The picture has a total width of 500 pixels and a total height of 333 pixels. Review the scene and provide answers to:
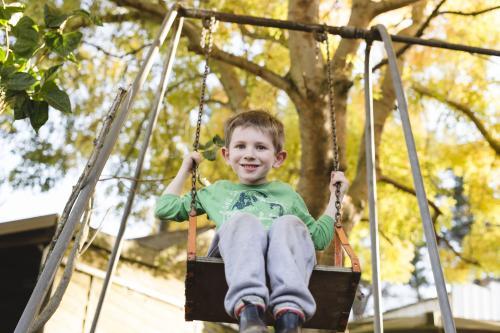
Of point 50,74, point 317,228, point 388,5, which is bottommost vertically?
point 317,228

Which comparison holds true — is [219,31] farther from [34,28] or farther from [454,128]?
[34,28]

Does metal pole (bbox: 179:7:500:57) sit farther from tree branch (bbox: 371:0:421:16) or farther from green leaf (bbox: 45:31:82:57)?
tree branch (bbox: 371:0:421:16)

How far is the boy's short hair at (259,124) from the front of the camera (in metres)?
2.56

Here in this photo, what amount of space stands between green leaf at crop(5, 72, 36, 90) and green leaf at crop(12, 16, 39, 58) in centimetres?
13

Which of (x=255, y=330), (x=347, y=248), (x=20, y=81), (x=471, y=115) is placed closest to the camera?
(x=255, y=330)

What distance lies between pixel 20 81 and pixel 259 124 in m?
0.96

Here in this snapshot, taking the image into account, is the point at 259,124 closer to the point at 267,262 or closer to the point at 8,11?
the point at 267,262

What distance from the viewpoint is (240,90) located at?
750 cm

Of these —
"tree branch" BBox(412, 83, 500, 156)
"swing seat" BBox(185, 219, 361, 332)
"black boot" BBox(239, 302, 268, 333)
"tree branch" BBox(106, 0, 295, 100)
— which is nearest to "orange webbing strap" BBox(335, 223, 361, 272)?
"swing seat" BBox(185, 219, 361, 332)

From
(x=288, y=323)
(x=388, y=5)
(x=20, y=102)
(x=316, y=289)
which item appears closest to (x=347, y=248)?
(x=316, y=289)

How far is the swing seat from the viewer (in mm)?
2188

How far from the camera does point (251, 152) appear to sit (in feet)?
8.29

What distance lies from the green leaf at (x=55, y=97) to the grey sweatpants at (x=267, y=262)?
2.62 ft

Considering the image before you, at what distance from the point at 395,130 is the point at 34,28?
7.03 metres
